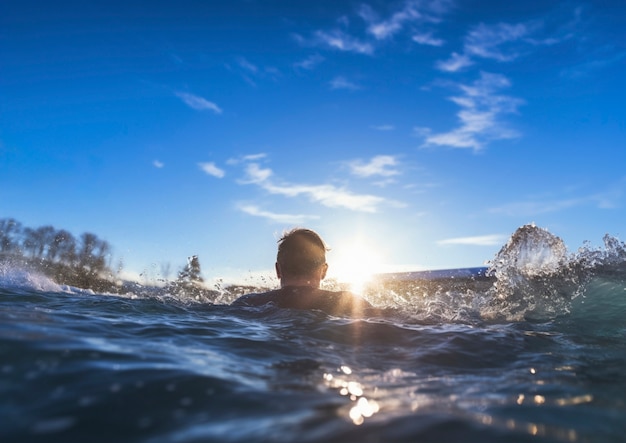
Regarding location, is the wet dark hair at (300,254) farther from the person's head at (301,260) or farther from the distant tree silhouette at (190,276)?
the distant tree silhouette at (190,276)

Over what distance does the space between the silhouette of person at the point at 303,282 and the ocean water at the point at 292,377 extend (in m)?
0.38

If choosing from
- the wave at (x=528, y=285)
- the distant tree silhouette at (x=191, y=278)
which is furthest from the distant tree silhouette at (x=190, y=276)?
the wave at (x=528, y=285)

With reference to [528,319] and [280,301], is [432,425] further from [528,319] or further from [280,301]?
[528,319]

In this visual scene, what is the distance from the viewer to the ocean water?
198 cm

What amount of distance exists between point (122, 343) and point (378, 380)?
212 cm

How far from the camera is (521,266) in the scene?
9.63m

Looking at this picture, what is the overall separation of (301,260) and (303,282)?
1.18ft

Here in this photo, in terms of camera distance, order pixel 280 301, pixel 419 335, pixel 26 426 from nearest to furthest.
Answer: pixel 26 426
pixel 419 335
pixel 280 301

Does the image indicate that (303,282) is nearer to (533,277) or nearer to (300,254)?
(300,254)

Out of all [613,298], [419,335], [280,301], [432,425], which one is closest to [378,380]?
[432,425]

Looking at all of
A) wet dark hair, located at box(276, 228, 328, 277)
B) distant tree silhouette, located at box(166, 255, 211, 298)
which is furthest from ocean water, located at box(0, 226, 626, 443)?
distant tree silhouette, located at box(166, 255, 211, 298)

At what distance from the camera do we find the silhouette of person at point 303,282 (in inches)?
259

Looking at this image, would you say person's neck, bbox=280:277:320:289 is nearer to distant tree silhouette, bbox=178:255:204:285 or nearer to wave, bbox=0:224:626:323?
wave, bbox=0:224:626:323

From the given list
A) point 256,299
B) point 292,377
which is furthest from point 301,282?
point 292,377
